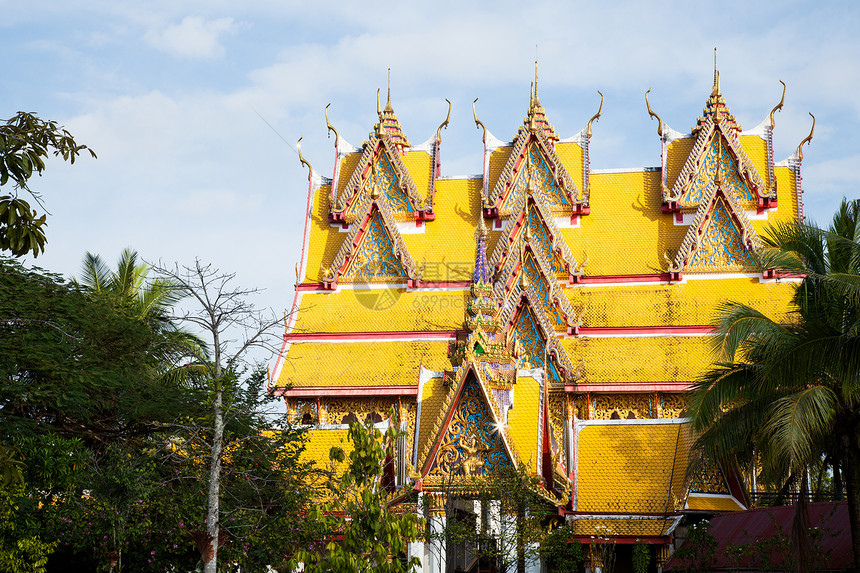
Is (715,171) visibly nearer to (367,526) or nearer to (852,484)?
(852,484)

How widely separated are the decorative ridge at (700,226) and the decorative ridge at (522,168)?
9.40 ft

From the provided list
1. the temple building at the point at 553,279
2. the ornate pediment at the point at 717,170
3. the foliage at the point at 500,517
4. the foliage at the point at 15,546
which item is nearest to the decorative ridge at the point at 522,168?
the temple building at the point at 553,279

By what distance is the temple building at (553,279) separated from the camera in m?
21.5

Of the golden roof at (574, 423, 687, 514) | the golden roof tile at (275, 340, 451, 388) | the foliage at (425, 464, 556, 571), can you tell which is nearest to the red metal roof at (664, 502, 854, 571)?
the golden roof at (574, 423, 687, 514)

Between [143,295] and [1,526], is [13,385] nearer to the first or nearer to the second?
[1,526]

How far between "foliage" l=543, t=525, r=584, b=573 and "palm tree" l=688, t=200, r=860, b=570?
279 centimetres

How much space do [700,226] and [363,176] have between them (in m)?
8.97

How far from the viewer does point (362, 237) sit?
93.4 ft

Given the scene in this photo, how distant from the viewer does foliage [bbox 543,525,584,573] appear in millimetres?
17219

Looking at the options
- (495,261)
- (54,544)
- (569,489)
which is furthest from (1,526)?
(495,261)

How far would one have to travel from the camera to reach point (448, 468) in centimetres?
1766

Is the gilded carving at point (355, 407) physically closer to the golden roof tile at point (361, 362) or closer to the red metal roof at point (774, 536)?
the golden roof tile at point (361, 362)

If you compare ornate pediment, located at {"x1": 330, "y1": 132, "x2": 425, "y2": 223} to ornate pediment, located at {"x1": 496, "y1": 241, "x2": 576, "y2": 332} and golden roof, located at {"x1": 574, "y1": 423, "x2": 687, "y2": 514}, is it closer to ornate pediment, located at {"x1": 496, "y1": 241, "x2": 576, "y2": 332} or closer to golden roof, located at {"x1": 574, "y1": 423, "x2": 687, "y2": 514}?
ornate pediment, located at {"x1": 496, "y1": 241, "x2": 576, "y2": 332}

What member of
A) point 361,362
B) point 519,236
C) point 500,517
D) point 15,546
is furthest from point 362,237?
point 15,546
